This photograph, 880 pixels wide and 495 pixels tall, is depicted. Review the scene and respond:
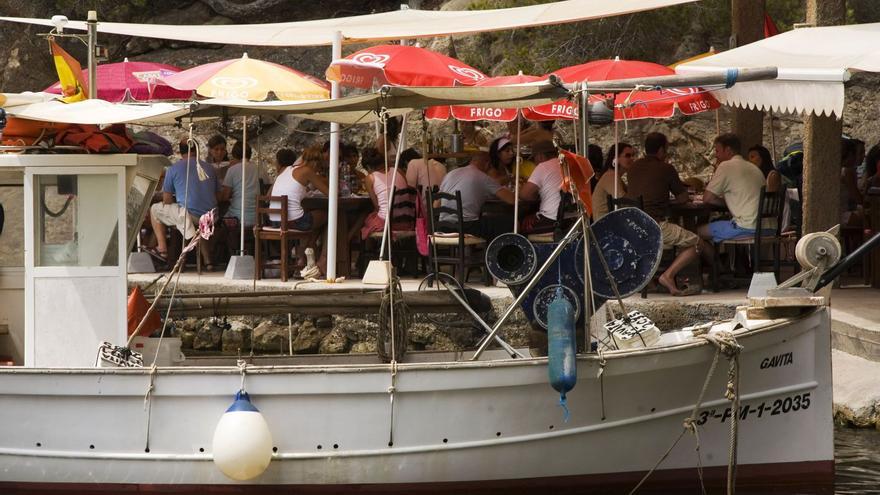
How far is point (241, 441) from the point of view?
8047 mm

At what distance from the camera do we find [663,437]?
28.5 feet

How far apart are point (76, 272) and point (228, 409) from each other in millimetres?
1356

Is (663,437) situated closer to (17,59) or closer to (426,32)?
(426,32)

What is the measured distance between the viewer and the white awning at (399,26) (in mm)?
13758

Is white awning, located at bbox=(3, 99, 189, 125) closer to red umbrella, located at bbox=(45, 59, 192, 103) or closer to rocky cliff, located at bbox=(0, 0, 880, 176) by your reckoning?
red umbrella, located at bbox=(45, 59, 192, 103)

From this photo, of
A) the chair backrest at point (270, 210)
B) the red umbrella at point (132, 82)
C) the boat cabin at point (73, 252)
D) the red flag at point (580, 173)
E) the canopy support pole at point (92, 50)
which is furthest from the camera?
the red umbrella at point (132, 82)

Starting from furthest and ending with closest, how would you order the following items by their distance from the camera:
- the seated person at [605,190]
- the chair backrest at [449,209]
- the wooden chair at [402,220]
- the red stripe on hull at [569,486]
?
the wooden chair at [402,220]
the seated person at [605,190]
the chair backrest at [449,209]
the red stripe on hull at [569,486]

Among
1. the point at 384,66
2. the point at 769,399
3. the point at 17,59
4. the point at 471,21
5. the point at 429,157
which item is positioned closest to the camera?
the point at 769,399

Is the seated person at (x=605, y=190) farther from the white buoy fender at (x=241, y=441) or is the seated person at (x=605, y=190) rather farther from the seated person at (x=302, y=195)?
the white buoy fender at (x=241, y=441)

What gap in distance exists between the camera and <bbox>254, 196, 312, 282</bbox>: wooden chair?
14.1 metres

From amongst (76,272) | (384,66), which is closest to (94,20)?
(76,272)

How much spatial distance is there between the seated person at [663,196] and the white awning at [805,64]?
2.73ft

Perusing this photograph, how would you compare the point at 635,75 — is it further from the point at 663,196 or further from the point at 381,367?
the point at 381,367

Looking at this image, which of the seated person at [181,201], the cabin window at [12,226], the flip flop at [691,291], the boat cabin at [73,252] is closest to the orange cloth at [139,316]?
the boat cabin at [73,252]
